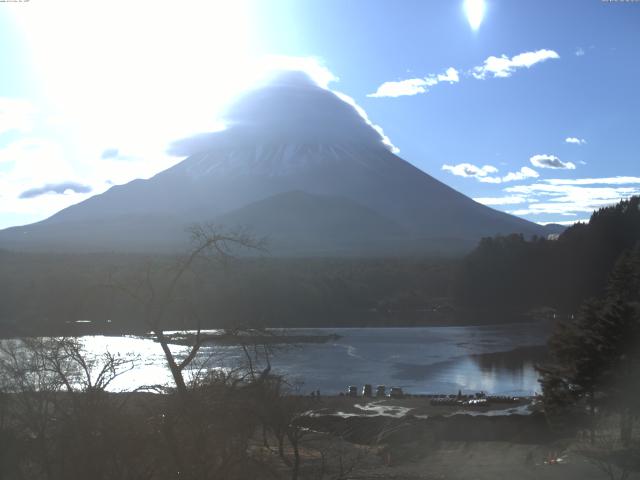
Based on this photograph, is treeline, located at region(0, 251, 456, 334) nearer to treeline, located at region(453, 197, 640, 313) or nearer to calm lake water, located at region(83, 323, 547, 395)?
calm lake water, located at region(83, 323, 547, 395)

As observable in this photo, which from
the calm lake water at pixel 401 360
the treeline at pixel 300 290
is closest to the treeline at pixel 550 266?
the treeline at pixel 300 290

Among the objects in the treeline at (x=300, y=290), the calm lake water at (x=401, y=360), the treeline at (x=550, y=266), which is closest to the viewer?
the calm lake water at (x=401, y=360)

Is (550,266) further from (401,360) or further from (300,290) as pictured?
(401,360)

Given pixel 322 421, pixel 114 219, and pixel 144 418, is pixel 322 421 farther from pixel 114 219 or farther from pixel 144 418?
pixel 114 219

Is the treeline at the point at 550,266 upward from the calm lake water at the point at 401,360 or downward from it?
upward

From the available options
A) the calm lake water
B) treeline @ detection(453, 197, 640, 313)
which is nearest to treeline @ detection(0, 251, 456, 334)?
the calm lake water

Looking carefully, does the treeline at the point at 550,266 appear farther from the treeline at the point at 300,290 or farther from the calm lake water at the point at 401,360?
the calm lake water at the point at 401,360

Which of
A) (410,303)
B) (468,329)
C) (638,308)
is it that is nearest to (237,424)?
(638,308)

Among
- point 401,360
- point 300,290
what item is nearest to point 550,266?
point 300,290

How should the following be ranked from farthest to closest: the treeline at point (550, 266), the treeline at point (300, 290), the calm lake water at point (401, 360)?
the treeline at point (550, 266), the treeline at point (300, 290), the calm lake water at point (401, 360)
